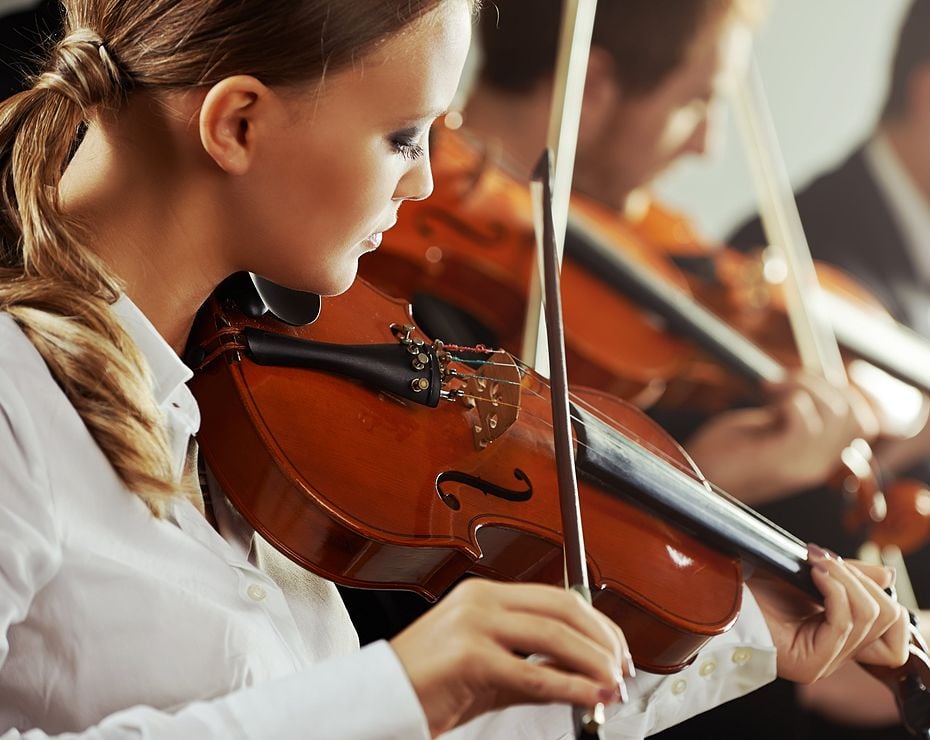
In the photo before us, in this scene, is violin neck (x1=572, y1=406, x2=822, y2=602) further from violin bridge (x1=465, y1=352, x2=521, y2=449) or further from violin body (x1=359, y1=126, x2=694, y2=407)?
violin body (x1=359, y1=126, x2=694, y2=407)

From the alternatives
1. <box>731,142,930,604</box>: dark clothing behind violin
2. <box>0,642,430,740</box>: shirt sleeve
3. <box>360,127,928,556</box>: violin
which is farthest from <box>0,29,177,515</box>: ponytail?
<box>731,142,930,604</box>: dark clothing behind violin

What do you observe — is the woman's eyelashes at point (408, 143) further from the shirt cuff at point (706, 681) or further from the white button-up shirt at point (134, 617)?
the shirt cuff at point (706, 681)

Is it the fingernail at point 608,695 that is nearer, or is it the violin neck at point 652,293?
the fingernail at point 608,695

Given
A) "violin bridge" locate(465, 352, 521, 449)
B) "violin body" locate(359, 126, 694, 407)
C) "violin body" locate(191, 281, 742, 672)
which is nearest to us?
"violin body" locate(191, 281, 742, 672)

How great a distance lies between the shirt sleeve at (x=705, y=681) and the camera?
92 cm

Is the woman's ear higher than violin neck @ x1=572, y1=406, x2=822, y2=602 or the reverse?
higher

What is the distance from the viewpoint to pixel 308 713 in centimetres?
56

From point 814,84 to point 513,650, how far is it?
5.60 feet

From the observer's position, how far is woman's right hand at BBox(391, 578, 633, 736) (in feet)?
1.73

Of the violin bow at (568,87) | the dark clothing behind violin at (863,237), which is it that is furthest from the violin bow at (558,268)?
the dark clothing behind violin at (863,237)

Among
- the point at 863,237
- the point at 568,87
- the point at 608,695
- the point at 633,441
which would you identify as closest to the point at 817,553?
the point at 633,441

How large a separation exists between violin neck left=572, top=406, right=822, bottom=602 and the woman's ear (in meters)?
0.33

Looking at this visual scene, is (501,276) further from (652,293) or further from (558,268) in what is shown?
(558,268)

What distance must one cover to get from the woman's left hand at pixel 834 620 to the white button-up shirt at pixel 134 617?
0.44 metres
